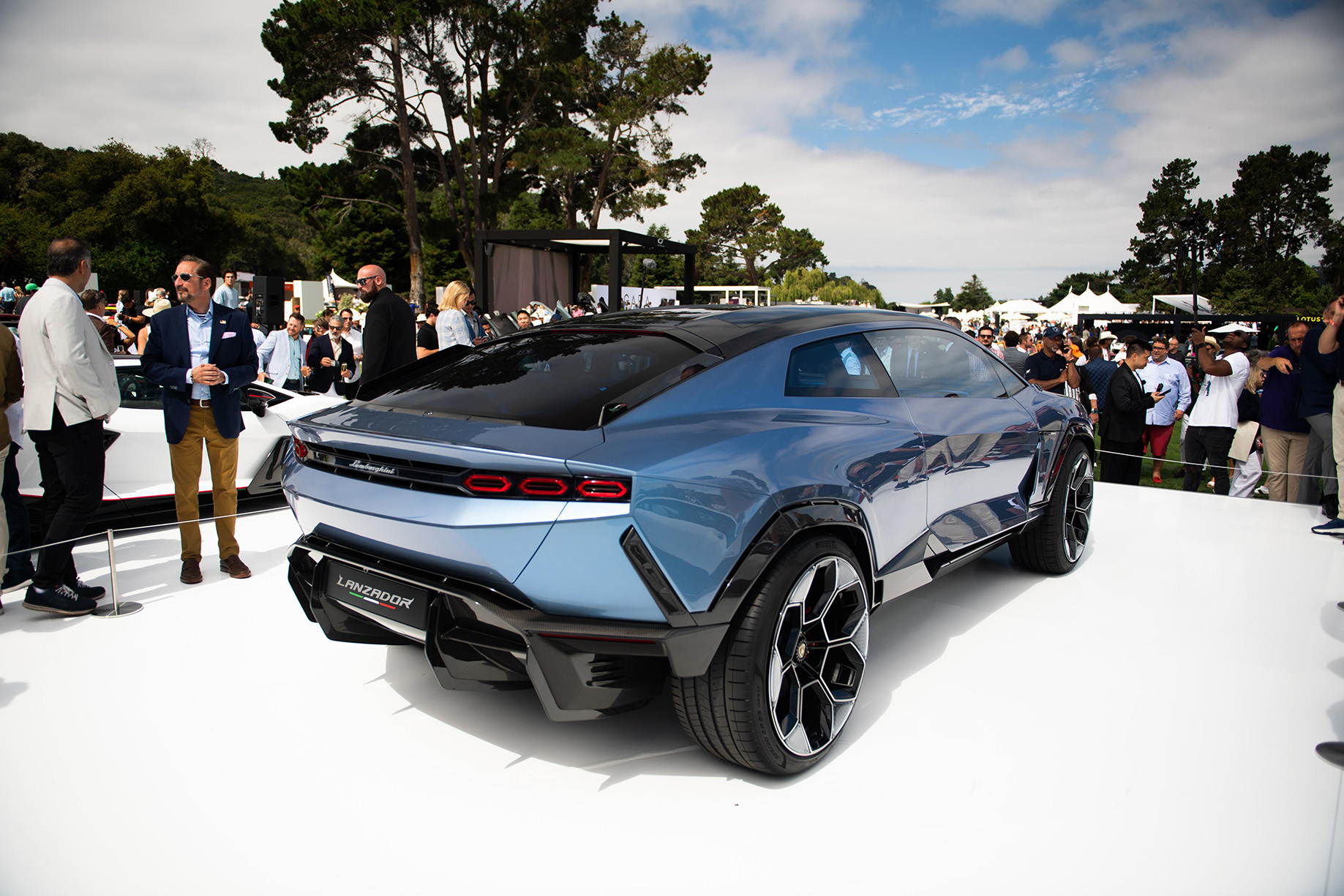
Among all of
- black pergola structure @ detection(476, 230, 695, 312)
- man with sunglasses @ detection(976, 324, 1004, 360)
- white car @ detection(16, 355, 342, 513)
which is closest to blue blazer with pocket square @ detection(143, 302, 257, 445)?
white car @ detection(16, 355, 342, 513)

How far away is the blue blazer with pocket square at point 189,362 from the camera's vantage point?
387 cm

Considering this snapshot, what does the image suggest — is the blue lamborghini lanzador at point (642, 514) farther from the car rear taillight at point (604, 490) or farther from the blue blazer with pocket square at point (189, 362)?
the blue blazer with pocket square at point (189, 362)

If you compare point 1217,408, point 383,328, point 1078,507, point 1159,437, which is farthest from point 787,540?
point 1159,437

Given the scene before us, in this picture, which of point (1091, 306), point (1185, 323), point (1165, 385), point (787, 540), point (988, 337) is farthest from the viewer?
point (1091, 306)

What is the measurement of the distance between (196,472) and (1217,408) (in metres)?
8.11

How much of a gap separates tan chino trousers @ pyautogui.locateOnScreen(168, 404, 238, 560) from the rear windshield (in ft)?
6.35

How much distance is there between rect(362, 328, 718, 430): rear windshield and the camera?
214 cm

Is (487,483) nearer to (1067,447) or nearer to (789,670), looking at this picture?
(789,670)

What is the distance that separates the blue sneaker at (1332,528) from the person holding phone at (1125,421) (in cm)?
173

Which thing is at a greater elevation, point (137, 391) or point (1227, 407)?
point (137, 391)

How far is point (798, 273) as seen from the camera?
248ft

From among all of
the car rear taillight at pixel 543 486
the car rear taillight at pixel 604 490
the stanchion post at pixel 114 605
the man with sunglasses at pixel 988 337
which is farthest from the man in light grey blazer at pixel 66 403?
the man with sunglasses at pixel 988 337

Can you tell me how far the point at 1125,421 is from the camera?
7.00 meters

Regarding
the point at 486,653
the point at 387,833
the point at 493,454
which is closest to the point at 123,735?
the point at 387,833
